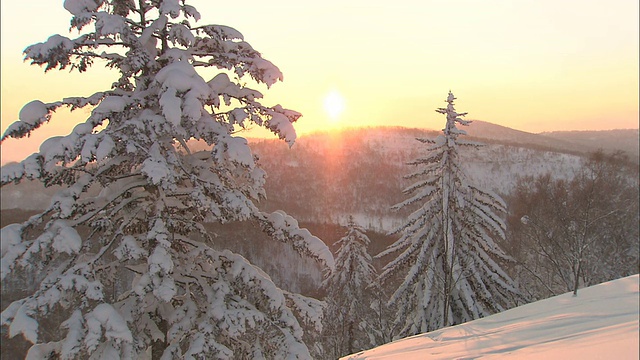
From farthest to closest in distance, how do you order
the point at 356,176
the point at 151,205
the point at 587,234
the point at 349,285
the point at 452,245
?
the point at 356,176, the point at 587,234, the point at 349,285, the point at 452,245, the point at 151,205

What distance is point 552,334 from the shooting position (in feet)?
18.0

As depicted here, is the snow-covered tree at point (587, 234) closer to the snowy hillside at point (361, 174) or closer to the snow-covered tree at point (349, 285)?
the snow-covered tree at point (349, 285)

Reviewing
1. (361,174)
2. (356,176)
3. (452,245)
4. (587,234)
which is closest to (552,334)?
(452,245)

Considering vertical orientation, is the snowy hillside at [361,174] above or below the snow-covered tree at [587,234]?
below

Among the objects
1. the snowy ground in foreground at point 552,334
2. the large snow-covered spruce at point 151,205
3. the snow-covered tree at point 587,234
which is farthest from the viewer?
the snow-covered tree at point 587,234

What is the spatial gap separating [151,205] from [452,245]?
35.5ft

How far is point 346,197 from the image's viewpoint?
136 metres

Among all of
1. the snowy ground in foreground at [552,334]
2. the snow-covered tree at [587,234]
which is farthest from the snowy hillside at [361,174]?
the snowy ground in foreground at [552,334]

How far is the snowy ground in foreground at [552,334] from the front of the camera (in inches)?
164

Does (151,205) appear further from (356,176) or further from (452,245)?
(356,176)

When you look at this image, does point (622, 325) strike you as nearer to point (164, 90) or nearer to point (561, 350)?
point (561, 350)

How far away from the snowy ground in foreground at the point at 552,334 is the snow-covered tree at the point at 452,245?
624 cm

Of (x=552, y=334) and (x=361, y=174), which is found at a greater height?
(x=552, y=334)

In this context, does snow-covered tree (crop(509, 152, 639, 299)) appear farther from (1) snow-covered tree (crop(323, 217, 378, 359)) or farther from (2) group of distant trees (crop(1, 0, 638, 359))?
(2) group of distant trees (crop(1, 0, 638, 359))
